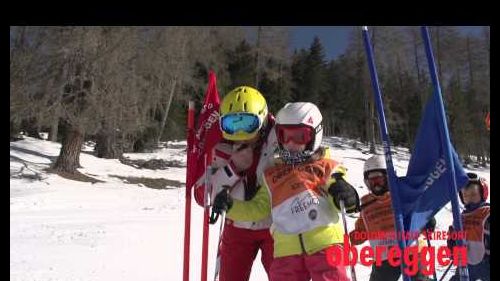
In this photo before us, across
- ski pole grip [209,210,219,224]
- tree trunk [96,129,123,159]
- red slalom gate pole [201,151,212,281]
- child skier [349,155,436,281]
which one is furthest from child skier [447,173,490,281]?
tree trunk [96,129,123,159]

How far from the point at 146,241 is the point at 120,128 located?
9201 mm

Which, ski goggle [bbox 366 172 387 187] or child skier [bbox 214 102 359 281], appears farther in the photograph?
ski goggle [bbox 366 172 387 187]

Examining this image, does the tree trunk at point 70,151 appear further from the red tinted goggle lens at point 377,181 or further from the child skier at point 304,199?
the child skier at point 304,199

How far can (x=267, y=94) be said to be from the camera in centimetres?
2898

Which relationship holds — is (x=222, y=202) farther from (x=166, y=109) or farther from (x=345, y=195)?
(x=166, y=109)

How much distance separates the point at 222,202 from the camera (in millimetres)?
3373

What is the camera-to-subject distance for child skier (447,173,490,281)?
187 inches

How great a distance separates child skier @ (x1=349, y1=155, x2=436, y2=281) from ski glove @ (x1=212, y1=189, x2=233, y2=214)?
5.36 feet

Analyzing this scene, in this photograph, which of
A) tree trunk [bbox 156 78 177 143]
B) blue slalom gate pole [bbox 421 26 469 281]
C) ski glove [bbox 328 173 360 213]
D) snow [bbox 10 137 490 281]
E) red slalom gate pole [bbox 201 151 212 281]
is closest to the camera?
ski glove [bbox 328 173 360 213]

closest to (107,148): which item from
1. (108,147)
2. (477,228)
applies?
(108,147)

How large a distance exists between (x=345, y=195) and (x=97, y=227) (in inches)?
258

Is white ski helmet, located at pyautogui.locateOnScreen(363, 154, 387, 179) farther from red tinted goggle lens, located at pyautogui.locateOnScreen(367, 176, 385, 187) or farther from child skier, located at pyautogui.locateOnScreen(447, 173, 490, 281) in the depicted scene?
child skier, located at pyautogui.locateOnScreen(447, 173, 490, 281)

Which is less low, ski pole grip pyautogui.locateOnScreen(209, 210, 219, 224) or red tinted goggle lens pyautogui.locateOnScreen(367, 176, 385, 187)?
red tinted goggle lens pyautogui.locateOnScreen(367, 176, 385, 187)

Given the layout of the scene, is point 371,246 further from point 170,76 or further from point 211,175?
point 170,76
